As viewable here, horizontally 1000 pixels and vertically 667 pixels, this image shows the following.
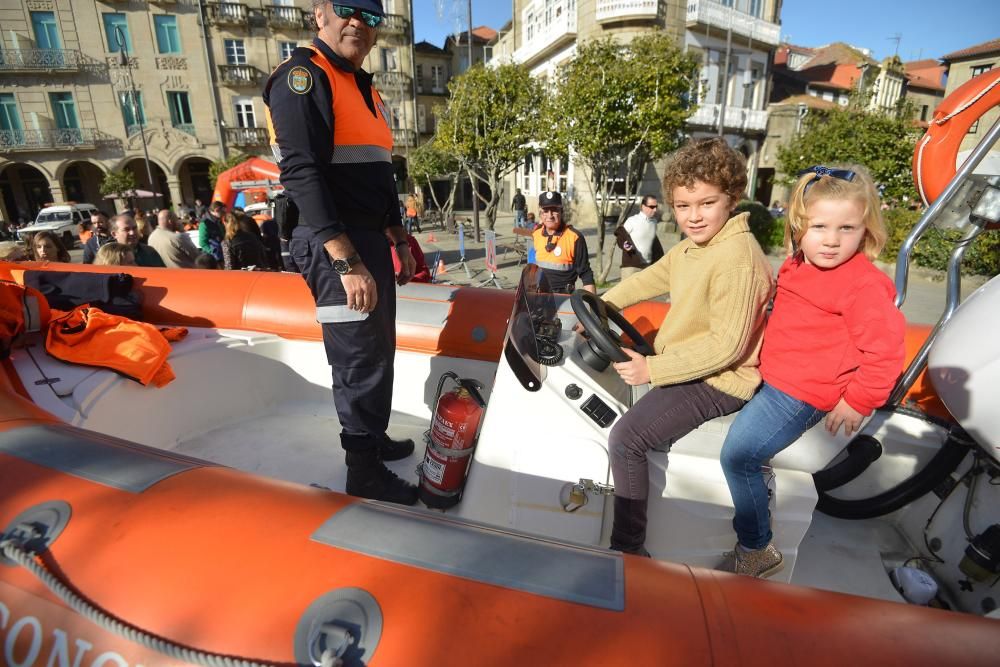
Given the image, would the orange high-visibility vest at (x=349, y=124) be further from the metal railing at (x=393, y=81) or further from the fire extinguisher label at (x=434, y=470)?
the metal railing at (x=393, y=81)

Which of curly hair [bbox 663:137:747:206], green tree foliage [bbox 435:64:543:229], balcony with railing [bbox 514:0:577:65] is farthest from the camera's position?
balcony with railing [bbox 514:0:577:65]

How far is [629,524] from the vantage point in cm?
154

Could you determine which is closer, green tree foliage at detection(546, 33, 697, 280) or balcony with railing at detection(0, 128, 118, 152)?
green tree foliage at detection(546, 33, 697, 280)

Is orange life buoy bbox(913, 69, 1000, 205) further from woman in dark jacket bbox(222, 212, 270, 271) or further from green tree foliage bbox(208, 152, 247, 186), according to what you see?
green tree foliage bbox(208, 152, 247, 186)

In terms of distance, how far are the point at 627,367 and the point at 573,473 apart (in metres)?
0.41

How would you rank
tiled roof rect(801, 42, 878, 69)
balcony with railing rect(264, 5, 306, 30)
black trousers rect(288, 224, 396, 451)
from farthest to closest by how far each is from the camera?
tiled roof rect(801, 42, 878, 69) → balcony with railing rect(264, 5, 306, 30) → black trousers rect(288, 224, 396, 451)

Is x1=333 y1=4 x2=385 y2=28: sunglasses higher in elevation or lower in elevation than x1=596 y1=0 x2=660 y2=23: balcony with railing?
lower

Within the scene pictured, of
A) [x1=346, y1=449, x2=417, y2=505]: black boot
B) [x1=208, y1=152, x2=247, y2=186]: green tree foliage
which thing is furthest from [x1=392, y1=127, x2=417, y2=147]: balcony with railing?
[x1=346, y1=449, x2=417, y2=505]: black boot

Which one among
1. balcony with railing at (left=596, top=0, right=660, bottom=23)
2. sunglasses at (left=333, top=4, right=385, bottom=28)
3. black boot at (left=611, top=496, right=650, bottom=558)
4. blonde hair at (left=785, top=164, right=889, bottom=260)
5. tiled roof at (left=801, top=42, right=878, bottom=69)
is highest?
tiled roof at (left=801, top=42, right=878, bottom=69)

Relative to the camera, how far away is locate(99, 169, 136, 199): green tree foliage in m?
19.1

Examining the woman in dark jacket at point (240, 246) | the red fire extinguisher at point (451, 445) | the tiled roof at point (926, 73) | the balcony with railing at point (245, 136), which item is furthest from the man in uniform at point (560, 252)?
the tiled roof at point (926, 73)

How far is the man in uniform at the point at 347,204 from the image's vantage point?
5.01 feet

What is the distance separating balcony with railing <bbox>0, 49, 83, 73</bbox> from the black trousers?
26.0m

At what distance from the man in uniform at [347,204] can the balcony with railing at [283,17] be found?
78.8 feet
